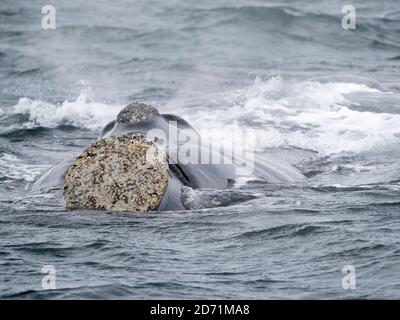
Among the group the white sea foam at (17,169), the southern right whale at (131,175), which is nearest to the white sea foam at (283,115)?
the white sea foam at (17,169)

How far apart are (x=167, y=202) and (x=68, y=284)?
2.36m

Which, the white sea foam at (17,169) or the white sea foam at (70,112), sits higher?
the white sea foam at (70,112)

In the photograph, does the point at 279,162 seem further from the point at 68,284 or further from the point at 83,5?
the point at 83,5

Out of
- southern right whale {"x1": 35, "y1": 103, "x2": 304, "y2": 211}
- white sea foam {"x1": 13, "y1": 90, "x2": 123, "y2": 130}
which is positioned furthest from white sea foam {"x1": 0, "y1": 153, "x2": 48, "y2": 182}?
white sea foam {"x1": 13, "y1": 90, "x2": 123, "y2": 130}

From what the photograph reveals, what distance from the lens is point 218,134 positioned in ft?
59.5

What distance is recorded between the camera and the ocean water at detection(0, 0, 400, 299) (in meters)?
10.1

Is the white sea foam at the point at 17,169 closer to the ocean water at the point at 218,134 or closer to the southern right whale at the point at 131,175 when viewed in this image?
the ocean water at the point at 218,134

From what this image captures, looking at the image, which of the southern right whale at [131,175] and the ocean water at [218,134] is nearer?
the ocean water at [218,134]

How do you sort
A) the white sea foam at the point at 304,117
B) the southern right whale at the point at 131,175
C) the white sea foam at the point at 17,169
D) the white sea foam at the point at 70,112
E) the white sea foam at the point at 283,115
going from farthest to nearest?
1. the white sea foam at the point at 70,112
2. the white sea foam at the point at 283,115
3. the white sea foam at the point at 304,117
4. the white sea foam at the point at 17,169
5. the southern right whale at the point at 131,175

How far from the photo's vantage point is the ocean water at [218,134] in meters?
10.1

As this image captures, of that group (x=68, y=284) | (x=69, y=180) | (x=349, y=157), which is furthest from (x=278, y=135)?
(x=68, y=284)

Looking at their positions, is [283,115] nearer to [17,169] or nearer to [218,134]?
[218,134]

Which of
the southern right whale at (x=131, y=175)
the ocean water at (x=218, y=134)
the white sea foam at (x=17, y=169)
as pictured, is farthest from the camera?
the white sea foam at (x=17, y=169)

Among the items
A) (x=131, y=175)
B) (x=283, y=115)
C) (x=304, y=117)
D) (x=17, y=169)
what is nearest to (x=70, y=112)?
(x=283, y=115)
